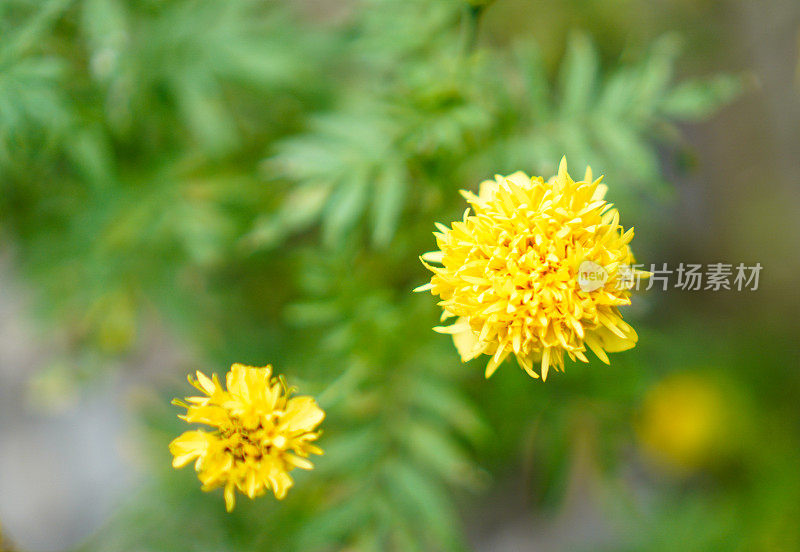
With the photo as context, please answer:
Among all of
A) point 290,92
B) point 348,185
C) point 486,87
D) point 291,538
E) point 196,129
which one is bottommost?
point 291,538

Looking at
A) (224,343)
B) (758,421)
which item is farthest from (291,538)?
(758,421)

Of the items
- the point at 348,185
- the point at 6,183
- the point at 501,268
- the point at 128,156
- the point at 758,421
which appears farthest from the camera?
the point at 758,421

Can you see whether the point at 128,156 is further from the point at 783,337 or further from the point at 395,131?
the point at 783,337

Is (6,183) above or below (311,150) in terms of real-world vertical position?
above

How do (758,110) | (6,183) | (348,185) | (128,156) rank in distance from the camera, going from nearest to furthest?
1. (348,185)
2. (6,183)
3. (128,156)
4. (758,110)

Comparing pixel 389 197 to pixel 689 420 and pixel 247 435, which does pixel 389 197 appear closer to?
pixel 247 435

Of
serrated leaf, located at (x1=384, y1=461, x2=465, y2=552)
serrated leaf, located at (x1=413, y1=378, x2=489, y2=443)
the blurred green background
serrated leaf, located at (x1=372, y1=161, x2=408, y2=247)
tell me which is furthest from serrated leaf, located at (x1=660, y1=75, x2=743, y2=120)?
serrated leaf, located at (x1=384, y1=461, x2=465, y2=552)

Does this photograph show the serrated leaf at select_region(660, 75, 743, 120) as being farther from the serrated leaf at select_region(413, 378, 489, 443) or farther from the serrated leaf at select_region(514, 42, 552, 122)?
the serrated leaf at select_region(413, 378, 489, 443)

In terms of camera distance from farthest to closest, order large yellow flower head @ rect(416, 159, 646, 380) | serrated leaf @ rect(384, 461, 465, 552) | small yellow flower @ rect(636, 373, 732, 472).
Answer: small yellow flower @ rect(636, 373, 732, 472)
serrated leaf @ rect(384, 461, 465, 552)
large yellow flower head @ rect(416, 159, 646, 380)
